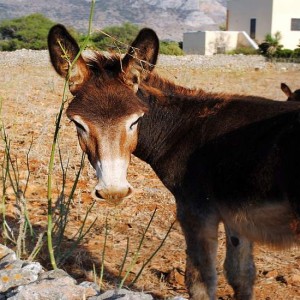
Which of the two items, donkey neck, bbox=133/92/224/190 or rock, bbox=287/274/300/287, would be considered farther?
rock, bbox=287/274/300/287

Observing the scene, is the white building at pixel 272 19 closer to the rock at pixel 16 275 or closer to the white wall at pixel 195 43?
the white wall at pixel 195 43

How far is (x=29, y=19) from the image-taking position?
180 ft

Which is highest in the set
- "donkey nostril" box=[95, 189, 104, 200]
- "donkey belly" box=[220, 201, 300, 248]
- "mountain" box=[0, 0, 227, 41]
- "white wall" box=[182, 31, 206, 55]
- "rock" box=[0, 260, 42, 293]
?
"mountain" box=[0, 0, 227, 41]

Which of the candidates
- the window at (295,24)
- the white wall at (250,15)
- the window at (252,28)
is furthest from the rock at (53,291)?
the window at (252,28)

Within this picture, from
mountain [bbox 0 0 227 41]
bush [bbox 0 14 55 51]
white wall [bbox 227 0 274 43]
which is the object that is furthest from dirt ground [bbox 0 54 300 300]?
mountain [bbox 0 0 227 41]

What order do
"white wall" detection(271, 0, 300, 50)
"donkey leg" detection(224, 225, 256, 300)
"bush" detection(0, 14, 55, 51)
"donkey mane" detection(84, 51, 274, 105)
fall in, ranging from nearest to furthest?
"donkey mane" detection(84, 51, 274, 105) < "donkey leg" detection(224, 225, 256, 300) < "bush" detection(0, 14, 55, 51) < "white wall" detection(271, 0, 300, 50)

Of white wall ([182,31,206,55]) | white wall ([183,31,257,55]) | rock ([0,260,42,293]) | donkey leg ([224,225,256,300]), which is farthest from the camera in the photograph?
white wall ([182,31,206,55])

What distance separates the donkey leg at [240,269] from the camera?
4787mm

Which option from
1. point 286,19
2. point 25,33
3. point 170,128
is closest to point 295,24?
point 286,19

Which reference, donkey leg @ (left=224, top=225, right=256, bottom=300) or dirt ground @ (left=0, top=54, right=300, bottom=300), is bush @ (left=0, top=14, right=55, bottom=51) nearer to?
dirt ground @ (left=0, top=54, right=300, bottom=300)

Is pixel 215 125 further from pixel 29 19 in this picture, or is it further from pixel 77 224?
pixel 29 19

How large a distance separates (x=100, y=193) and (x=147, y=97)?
1167 millimetres

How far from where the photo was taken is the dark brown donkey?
12.6 ft

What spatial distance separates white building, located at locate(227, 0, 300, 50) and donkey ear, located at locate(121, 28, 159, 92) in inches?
2063
